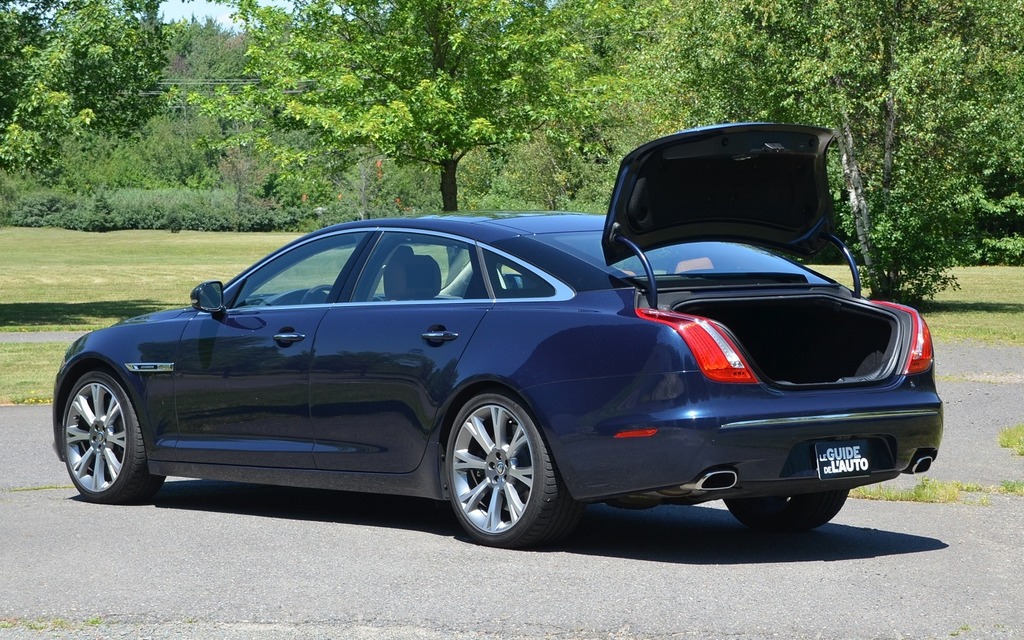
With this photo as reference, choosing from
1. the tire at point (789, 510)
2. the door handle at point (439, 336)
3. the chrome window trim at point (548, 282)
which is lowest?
the tire at point (789, 510)

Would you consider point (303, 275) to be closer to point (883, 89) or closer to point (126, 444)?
point (126, 444)

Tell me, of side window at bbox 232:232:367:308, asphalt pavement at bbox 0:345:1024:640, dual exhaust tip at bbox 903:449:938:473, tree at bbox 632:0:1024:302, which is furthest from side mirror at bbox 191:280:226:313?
tree at bbox 632:0:1024:302

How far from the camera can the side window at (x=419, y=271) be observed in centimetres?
719

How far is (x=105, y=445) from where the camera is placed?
27.7 ft

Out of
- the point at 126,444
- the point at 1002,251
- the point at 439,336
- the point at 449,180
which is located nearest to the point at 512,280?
the point at 439,336

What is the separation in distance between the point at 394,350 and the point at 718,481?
1772 mm

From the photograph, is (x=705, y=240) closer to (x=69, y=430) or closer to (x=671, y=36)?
(x=69, y=430)

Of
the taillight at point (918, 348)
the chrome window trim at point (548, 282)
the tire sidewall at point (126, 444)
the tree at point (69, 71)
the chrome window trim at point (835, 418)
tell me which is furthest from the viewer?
the tree at point (69, 71)

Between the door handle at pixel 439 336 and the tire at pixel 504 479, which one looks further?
the door handle at pixel 439 336

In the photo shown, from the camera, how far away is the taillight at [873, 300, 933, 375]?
6773mm

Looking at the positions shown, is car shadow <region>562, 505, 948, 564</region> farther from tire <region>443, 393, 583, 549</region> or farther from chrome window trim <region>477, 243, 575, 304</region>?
chrome window trim <region>477, 243, 575, 304</region>

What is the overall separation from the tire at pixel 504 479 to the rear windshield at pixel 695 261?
80 centimetres

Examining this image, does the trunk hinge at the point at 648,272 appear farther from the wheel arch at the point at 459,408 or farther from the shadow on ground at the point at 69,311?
the shadow on ground at the point at 69,311

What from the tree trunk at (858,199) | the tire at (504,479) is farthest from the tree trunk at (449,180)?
the tire at (504,479)
